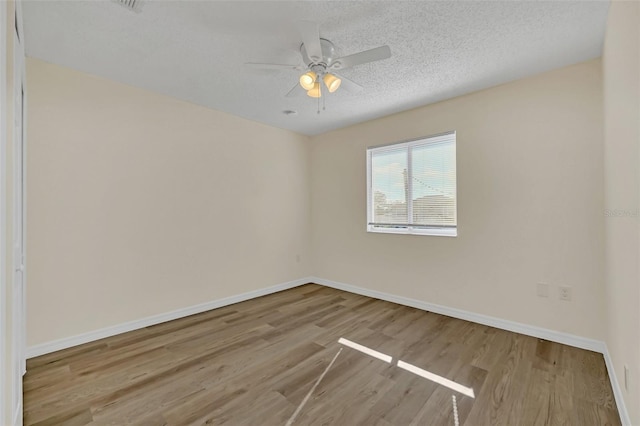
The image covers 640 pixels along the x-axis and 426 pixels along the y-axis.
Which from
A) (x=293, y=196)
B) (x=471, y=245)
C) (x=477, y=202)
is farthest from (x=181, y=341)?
(x=477, y=202)

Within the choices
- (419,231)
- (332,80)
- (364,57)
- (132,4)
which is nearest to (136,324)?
(132,4)

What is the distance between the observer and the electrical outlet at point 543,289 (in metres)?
2.65

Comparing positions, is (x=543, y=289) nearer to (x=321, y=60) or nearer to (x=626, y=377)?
(x=626, y=377)

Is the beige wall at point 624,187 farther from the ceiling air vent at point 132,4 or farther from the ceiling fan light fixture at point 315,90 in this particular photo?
the ceiling air vent at point 132,4

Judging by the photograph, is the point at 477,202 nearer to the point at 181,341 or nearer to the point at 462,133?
the point at 462,133

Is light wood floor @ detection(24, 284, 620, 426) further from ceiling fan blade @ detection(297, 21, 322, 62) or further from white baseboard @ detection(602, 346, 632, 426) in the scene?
ceiling fan blade @ detection(297, 21, 322, 62)

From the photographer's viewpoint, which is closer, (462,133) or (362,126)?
(462,133)

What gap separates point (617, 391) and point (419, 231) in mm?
2166

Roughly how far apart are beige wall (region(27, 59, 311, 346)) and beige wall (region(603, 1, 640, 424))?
3.68 m

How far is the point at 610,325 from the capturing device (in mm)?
2145

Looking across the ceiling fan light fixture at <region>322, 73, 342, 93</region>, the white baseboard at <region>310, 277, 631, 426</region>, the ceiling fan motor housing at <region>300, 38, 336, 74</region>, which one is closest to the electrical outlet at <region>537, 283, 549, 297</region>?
the white baseboard at <region>310, 277, 631, 426</region>

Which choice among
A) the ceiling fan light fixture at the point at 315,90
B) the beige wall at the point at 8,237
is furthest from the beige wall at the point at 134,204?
the ceiling fan light fixture at the point at 315,90

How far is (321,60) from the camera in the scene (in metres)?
2.08

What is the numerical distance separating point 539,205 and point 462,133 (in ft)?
3.62
